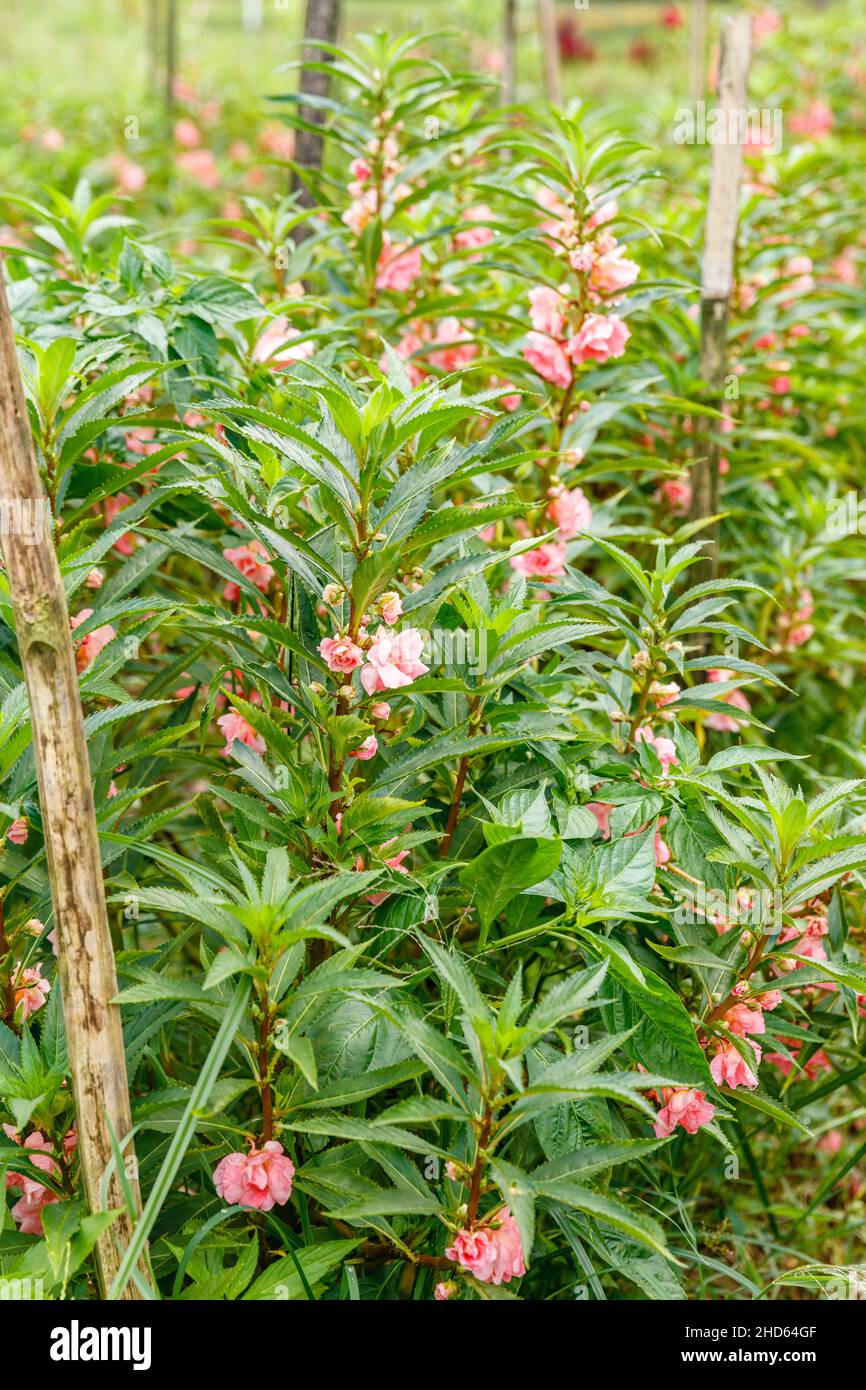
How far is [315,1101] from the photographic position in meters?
1.23

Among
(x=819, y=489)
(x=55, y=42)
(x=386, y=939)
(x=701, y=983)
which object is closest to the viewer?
(x=386, y=939)

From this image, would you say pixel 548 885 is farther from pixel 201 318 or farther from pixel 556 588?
pixel 201 318

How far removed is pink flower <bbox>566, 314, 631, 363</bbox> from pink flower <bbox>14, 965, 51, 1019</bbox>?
1291 millimetres

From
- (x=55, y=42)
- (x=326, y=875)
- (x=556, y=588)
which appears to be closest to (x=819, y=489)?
(x=556, y=588)

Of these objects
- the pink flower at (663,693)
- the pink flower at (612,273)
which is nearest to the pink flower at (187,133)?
the pink flower at (612,273)

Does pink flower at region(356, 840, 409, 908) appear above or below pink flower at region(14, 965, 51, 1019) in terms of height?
above

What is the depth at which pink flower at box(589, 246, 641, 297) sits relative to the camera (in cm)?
196

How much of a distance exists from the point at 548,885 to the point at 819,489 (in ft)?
5.92

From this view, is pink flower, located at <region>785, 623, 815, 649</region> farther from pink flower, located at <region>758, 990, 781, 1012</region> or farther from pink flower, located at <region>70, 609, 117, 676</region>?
pink flower, located at <region>70, 609, 117, 676</region>

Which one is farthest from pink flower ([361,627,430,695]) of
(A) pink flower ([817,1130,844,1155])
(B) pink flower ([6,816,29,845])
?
(A) pink flower ([817,1130,844,1155])

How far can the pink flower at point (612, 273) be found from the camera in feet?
6.41

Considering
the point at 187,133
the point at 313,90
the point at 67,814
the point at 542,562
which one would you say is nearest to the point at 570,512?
the point at 542,562

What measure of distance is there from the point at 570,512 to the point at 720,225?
30.1 inches

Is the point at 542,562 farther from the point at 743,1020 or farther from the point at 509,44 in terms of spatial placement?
the point at 509,44
